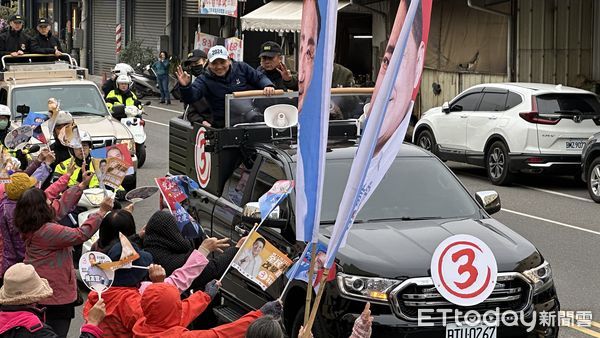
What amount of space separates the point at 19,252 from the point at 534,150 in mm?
11673

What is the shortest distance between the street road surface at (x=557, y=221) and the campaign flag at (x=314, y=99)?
172 inches

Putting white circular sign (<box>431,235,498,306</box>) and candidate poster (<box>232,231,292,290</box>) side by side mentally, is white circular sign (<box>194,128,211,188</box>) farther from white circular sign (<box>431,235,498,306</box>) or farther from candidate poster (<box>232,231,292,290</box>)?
candidate poster (<box>232,231,292,290</box>)

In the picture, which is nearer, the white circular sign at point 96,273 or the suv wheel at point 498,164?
the white circular sign at point 96,273

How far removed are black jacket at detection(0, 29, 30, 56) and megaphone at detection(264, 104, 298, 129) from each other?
530 inches

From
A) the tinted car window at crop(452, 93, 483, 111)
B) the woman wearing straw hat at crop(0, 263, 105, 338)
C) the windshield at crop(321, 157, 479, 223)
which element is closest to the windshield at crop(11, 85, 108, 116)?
the tinted car window at crop(452, 93, 483, 111)

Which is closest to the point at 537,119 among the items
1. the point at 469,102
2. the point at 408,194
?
the point at 469,102

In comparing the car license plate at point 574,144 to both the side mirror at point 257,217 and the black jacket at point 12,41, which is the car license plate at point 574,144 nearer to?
the black jacket at point 12,41

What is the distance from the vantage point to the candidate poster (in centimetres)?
609

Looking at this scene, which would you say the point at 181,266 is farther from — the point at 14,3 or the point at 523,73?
the point at 14,3

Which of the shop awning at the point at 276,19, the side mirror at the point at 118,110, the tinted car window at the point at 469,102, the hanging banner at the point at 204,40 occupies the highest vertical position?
the shop awning at the point at 276,19

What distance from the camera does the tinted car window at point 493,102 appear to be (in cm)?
1889

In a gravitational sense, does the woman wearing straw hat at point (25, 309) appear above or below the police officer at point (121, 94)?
below

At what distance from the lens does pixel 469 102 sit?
1980 centimetres

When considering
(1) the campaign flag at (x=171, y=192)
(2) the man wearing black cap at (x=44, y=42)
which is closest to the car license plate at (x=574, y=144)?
(2) the man wearing black cap at (x=44, y=42)
